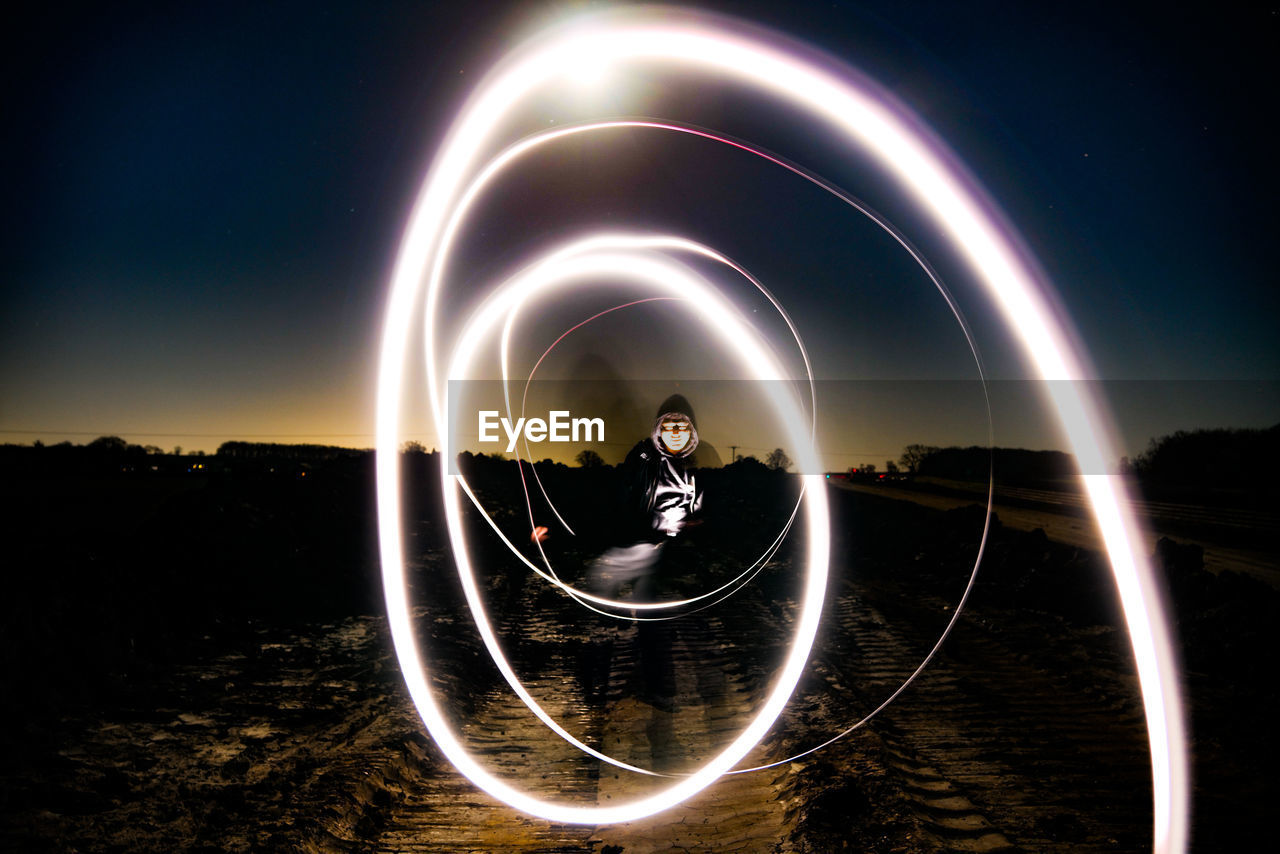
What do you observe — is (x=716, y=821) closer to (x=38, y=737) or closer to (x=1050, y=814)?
(x=1050, y=814)

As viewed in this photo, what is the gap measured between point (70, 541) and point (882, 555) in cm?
1475

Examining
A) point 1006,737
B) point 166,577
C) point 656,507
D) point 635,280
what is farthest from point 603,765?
point 635,280

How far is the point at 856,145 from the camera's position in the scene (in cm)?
655

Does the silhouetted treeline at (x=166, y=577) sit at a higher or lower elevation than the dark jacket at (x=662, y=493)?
lower

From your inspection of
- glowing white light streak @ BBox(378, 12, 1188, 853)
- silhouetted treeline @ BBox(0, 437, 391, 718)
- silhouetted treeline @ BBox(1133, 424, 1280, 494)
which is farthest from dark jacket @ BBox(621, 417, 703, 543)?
silhouetted treeline @ BBox(1133, 424, 1280, 494)

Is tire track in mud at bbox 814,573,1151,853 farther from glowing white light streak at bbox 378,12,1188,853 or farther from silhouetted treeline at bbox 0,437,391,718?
silhouetted treeline at bbox 0,437,391,718

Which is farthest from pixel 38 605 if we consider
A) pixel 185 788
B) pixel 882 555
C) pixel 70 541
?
pixel 882 555

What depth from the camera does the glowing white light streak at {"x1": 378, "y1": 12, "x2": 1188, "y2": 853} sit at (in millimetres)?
4770

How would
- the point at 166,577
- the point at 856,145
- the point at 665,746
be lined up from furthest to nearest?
the point at 166,577
the point at 856,145
the point at 665,746

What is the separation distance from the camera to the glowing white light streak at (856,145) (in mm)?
4770

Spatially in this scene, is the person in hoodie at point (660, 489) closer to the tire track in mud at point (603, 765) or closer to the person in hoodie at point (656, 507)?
the person in hoodie at point (656, 507)

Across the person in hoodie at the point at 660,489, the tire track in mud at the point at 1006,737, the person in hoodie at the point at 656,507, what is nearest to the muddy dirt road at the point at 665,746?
the tire track in mud at the point at 1006,737

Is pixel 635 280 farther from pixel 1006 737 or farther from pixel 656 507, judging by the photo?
pixel 1006 737

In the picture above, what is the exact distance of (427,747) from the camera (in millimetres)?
5613
